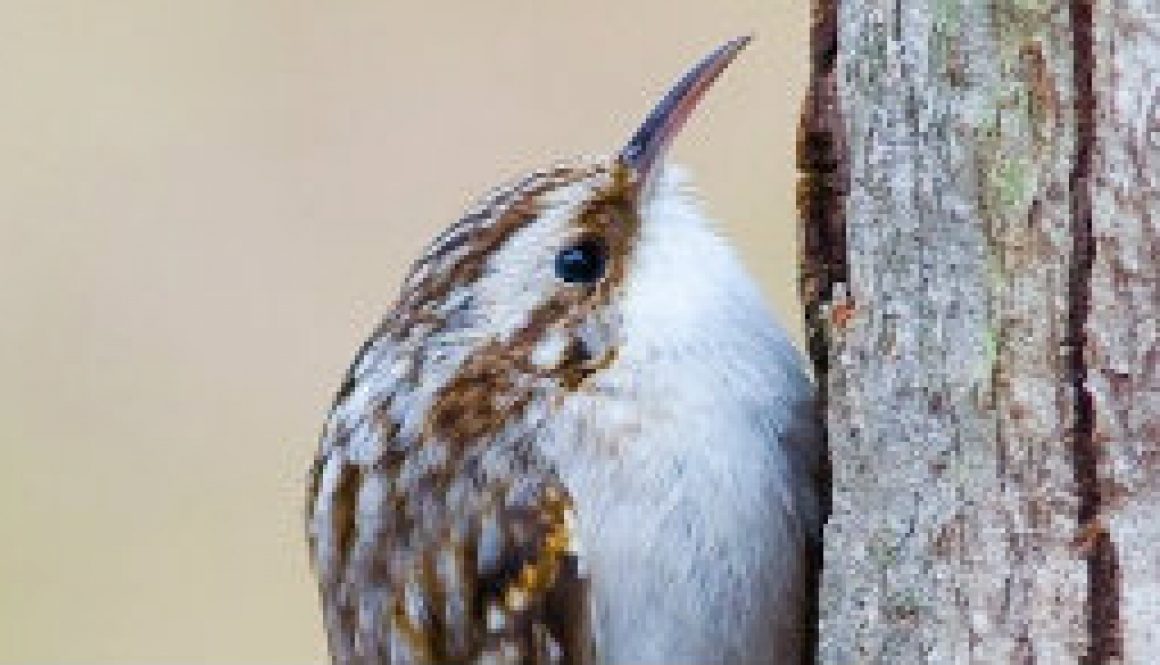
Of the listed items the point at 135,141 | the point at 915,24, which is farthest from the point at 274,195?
the point at 915,24

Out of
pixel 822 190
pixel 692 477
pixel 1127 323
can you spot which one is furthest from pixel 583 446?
pixel 1127 323

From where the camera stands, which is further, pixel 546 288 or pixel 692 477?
pixel 546 288

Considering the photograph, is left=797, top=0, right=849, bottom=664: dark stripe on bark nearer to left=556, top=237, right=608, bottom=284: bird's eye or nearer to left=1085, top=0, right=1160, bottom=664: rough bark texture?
left=556, top=237, right=608, bottom=284: bird's eye

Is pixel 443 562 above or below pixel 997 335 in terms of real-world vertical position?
below

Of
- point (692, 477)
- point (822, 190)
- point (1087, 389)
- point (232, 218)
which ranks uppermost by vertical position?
point (822, 190)

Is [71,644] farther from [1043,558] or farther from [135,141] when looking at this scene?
[1043,558]

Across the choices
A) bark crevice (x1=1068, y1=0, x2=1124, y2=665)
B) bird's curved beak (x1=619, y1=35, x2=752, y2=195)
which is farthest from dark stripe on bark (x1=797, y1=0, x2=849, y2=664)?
bark crevice (x1=1068, y1=0, x2=1124, y2=665)

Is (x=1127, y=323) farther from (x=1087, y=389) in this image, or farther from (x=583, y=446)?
(x=583, y=446)
